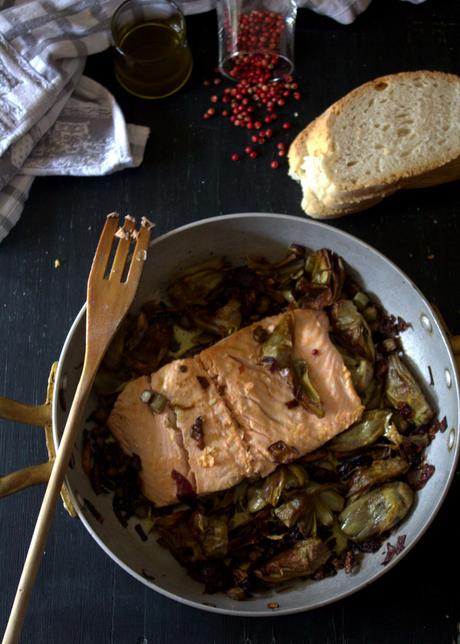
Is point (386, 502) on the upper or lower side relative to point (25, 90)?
lower

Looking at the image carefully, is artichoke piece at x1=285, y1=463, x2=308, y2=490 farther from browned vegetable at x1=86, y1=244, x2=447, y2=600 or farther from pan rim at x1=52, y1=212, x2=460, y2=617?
pan rim at x1=52, y1=212, x2=460, y2=617

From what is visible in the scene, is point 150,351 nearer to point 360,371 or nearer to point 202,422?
point 202,422

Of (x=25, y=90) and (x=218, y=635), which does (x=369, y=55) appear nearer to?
(x=25, y=90)

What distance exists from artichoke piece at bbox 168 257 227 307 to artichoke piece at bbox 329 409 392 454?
0.64 metres

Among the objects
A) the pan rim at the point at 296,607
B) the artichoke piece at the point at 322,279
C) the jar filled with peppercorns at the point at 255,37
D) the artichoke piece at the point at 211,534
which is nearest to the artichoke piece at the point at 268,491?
the artichoke piece at the point at 211,534

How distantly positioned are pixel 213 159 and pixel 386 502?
1.33 m

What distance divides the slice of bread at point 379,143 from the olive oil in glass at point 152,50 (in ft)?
1.67

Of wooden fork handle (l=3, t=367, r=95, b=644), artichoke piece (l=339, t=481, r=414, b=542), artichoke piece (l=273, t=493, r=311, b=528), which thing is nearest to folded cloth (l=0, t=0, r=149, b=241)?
wooden fork handle (l=3, t=367, r=95, b=644)

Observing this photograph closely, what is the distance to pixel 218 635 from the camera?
243 cm

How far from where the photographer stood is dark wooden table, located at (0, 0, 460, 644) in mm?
2445

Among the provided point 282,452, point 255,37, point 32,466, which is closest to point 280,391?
point 282,452

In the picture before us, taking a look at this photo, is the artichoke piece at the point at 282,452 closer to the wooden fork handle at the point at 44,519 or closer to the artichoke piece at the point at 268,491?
the artichoke piece at the point at 268,491

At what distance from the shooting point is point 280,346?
242 centimetres

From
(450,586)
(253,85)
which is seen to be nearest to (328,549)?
(450,586)
